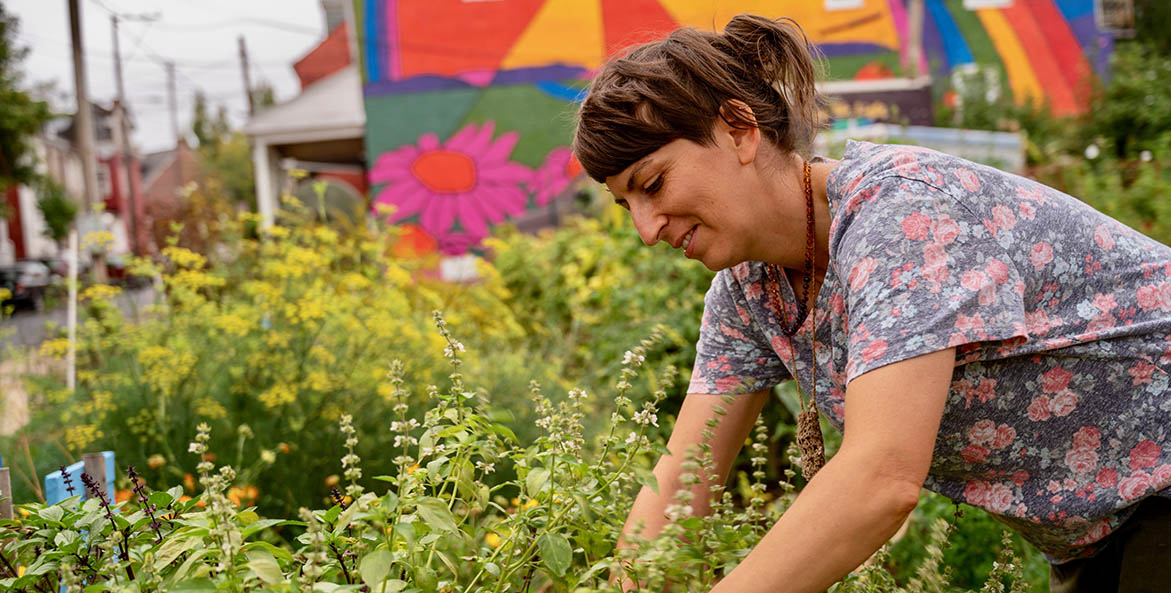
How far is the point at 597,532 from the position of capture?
1325 mm

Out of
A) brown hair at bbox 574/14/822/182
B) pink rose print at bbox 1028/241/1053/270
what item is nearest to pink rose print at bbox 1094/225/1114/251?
pink rose print at bbox 1028/241/1053/270

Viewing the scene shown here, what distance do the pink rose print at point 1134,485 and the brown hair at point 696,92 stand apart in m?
0.73

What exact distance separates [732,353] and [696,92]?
553 mm

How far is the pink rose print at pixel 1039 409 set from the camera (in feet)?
4.66

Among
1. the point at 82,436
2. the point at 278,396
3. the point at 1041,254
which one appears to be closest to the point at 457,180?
the point at 278,396

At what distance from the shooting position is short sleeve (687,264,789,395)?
68.8 inches

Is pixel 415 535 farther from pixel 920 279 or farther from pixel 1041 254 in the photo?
pixel 1041 254

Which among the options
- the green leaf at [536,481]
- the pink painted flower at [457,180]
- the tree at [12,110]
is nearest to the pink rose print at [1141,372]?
the green leaf at [536,481]

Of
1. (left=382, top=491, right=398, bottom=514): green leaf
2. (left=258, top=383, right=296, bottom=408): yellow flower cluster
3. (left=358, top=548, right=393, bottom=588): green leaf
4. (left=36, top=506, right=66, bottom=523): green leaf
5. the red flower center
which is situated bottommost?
(left=258, top=383, right=296, bottom=408): yellow flower cluster

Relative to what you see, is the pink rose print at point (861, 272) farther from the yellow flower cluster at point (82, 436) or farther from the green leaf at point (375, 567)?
the yellow flower cluster at point (82, 436)

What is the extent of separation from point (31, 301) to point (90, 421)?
24.5 metres

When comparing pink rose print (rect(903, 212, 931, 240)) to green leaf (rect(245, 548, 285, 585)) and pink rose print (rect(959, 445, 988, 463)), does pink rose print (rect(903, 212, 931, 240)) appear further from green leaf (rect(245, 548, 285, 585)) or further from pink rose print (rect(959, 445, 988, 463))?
green leaf (rect(245, 548, 285, 585))

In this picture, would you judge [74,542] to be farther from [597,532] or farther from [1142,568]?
[1142,568]

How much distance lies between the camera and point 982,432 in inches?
57.2
